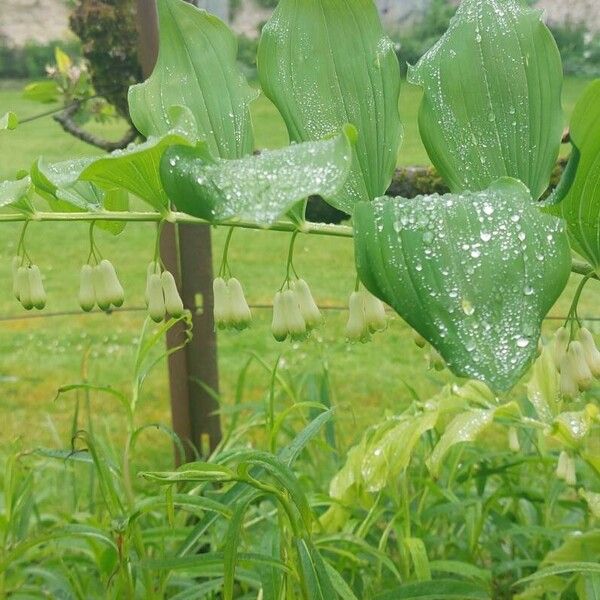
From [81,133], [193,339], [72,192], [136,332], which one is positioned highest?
[72,192]

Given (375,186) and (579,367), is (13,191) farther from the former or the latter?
(579,367)

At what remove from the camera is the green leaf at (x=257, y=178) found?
313mm

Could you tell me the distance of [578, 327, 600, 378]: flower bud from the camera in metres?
0.56

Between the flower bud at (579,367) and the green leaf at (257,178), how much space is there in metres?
0.28

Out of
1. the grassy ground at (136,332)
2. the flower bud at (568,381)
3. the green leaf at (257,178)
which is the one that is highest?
the green leaf at (257,178)

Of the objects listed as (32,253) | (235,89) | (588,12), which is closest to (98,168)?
(235,89)

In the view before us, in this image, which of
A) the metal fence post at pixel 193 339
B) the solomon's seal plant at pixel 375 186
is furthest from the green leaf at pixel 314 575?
the metal fence post at pixel 193 339

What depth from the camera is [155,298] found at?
1.91 feet

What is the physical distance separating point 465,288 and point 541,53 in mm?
207

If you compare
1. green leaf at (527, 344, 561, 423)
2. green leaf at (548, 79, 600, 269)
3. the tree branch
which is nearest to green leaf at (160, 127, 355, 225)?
green leaf at (548, 79, 600, 269)

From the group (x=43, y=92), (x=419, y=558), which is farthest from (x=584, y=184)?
(x=43, y=92)

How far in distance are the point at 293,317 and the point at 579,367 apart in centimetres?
19

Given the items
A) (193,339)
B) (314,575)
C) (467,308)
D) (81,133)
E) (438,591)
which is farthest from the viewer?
(81,133)

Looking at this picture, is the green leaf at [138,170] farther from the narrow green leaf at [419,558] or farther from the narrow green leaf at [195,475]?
the narrow green leaf at [419,558]
